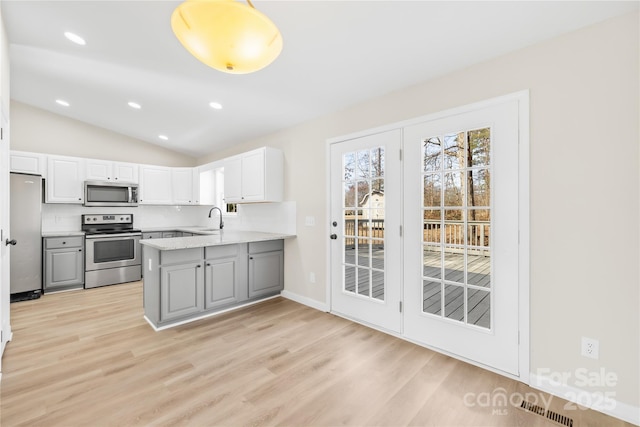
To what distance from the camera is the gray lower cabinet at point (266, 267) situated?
12.4 feet

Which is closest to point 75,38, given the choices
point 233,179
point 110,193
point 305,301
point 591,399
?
point 233,179

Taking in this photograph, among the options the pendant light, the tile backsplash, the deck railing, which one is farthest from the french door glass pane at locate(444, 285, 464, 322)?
the pendant light

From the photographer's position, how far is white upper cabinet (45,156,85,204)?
175 inches

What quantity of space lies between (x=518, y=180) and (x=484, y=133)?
0.46m

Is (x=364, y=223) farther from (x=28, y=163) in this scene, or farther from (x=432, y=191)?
(x=28, y=163)

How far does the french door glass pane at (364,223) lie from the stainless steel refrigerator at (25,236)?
4197 millimetres

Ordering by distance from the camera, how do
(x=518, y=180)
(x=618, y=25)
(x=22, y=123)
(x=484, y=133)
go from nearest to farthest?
(x=618, y=25)
(x=518, y=180)
(x=484, y=133)
(x=22, y=123)

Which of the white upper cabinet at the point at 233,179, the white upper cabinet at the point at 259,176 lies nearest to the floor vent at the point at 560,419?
the white upper cabinet at the point at 259,176

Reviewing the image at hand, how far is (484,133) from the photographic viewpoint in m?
2.29

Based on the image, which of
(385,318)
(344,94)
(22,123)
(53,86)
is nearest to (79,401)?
(385,318)

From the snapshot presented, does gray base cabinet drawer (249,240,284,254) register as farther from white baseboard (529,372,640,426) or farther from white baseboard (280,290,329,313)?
white baseboard (529,372,640,426)

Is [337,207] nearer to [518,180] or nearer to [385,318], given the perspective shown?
[385,318]

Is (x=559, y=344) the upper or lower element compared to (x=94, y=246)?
lower

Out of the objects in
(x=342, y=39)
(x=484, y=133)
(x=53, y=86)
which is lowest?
(x=484, y=133)
